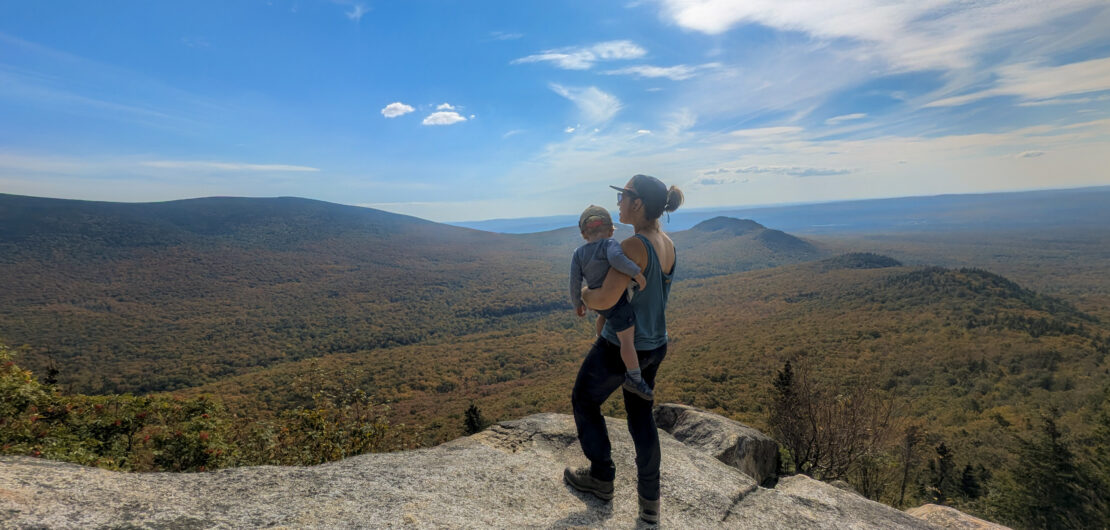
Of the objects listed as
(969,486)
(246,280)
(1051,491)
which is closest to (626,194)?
(1051,491)

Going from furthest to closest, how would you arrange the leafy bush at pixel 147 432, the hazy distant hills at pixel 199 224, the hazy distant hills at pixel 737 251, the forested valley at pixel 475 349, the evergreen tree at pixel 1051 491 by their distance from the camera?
the hazy distant hills at pixel 737 251
the hazy distant hills at pixel 199 224
the evergreen tree at pixel 1051 491
the forested valley at pixel 475 349
the leafy bush at pixel 147 432

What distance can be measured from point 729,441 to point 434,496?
166 inches

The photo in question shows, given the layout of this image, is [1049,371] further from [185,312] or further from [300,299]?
[185,312]

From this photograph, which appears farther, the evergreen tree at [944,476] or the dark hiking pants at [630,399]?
the evergreen tree at [944,476]

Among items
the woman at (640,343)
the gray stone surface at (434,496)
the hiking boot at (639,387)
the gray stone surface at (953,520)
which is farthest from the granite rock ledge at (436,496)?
the hiking boot at (639,387)

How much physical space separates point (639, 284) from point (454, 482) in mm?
2189

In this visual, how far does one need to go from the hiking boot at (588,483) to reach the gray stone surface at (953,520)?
3.11 metres

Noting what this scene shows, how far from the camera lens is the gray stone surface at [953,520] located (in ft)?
13.0

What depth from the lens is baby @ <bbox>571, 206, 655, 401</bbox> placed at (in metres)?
2.76

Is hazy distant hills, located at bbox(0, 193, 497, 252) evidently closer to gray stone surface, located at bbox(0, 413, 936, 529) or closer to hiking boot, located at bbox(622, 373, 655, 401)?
gray stone surface, located at bbox(0, 413, 936, 529)

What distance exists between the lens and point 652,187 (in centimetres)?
288

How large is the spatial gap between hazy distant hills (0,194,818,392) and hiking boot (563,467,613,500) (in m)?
28.7

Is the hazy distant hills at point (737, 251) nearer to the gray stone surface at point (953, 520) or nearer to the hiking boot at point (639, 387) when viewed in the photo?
the gray stone surface at point (953, 520)

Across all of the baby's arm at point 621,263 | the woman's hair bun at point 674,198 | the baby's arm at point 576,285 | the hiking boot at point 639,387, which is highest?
the woman's hair bun at point 674,198
